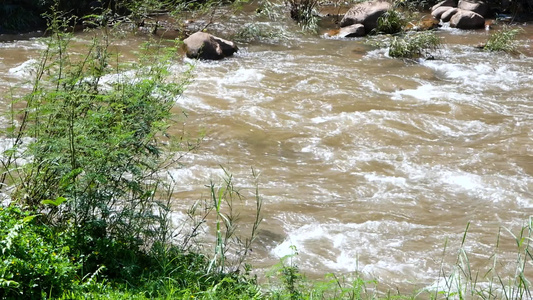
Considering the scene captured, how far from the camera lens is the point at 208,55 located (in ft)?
38.4

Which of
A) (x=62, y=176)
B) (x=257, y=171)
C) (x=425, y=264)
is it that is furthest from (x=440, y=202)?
(x=62, y=176)

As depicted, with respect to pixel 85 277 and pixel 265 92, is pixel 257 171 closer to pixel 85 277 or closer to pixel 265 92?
pixel 265 92

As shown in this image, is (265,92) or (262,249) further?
(265,92)

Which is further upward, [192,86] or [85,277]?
[85,277]

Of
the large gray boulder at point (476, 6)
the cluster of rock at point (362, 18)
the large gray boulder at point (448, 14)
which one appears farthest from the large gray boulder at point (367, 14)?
the large gray boulder at point (476, 6)

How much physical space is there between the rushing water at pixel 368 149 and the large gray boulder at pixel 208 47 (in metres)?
0.24

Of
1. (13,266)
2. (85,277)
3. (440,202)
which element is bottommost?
(440,202)

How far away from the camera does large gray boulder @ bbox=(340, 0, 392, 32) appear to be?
13852 millimetres

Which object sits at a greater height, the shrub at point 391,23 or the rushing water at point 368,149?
the shrub at point 391,23

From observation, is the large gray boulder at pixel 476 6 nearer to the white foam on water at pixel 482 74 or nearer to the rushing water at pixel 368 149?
the rushing water at pixel 368 149

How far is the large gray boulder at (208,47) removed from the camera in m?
11.6

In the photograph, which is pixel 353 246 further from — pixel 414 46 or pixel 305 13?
pixel 305 13

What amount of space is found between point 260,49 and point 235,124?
4.17 metres

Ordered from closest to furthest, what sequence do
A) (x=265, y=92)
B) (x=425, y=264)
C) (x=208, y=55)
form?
(x=425, y=264), (x=265, y=92), (x=208, y=55)
